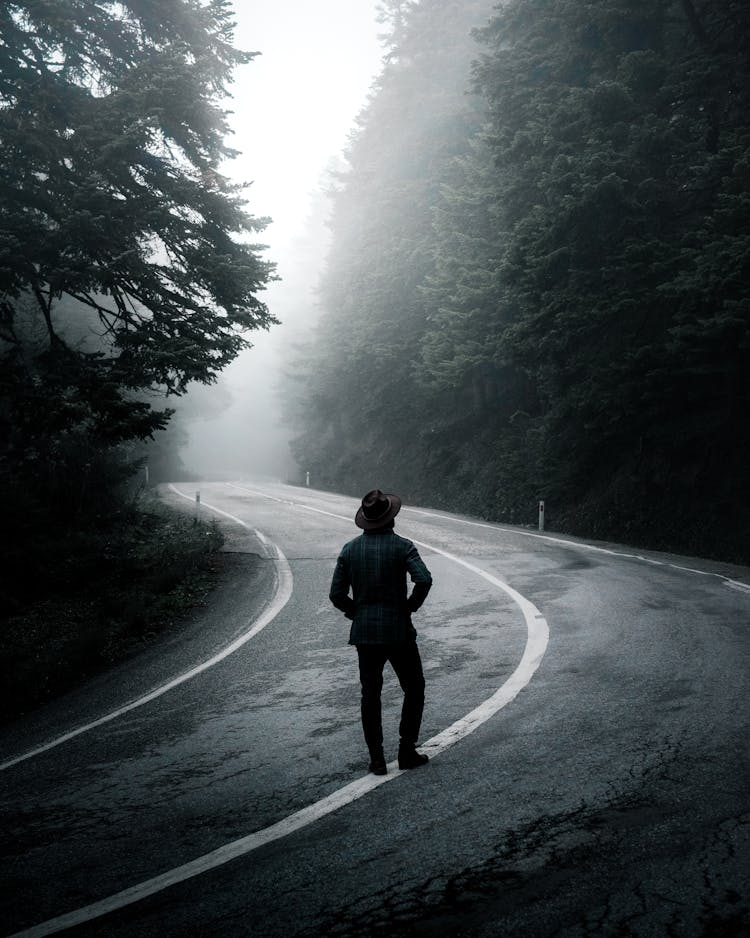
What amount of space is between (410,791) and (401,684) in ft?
2.56

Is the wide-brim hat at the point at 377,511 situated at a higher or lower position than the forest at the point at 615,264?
lower

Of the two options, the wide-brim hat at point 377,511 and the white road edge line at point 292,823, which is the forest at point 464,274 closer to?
→ the white road edge line at point 292,823

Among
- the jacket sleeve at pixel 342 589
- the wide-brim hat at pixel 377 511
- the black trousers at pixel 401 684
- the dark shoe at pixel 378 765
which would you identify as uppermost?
the wide-brim hat at pixel 377 511

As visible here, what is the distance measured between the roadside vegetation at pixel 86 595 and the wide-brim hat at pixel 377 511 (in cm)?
502

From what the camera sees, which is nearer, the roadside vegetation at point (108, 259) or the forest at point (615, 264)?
the roadside vegetation at point (108, 259)

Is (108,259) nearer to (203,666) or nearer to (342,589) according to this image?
(203,666)

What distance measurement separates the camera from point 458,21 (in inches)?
1232

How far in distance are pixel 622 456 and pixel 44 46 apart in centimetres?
1597

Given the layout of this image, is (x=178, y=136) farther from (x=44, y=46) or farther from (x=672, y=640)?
(x=672, y=640)

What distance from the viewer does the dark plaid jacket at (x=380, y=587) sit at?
4871 mm

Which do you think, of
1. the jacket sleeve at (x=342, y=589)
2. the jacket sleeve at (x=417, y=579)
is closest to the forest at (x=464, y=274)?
the jacket sleeve at (x=342, y=589)

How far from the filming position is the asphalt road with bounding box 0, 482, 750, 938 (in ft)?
10.3

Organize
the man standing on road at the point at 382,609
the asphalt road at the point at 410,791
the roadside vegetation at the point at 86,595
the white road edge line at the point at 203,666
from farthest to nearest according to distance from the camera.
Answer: the roadside vegetation at the point at 86,595
the white road edge line at the point at 203,666
the man standing on road at the point at 382,609
the asphalt road at the point at 410,791

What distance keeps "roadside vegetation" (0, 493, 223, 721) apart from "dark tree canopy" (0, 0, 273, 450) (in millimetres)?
2312
